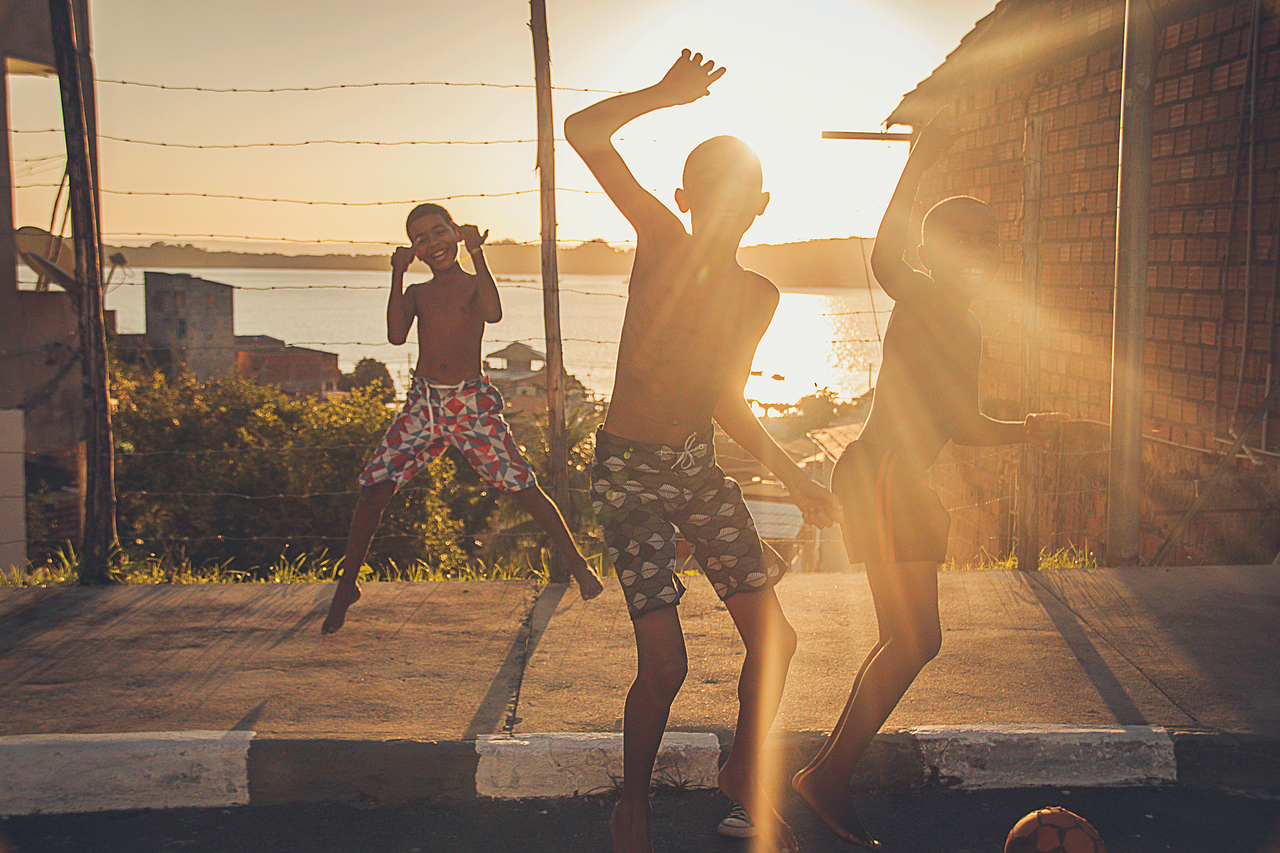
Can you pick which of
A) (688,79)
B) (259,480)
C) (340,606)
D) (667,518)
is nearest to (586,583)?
(340,606)

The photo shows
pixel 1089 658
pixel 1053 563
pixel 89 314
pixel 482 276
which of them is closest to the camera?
pixel 1089 658

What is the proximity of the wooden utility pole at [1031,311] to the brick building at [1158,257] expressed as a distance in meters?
0.01

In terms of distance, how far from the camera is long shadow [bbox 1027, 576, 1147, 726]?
3.34m

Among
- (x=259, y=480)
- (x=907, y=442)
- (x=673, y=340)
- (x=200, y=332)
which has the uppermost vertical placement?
(x=673, y=340)

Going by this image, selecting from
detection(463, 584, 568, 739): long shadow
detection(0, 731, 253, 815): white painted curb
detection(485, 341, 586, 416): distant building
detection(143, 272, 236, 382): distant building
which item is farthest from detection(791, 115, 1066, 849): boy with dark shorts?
detection(143, 272, 236, 382): distant building

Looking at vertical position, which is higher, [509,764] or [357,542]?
[357,542]

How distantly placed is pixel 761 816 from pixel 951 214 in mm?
1706

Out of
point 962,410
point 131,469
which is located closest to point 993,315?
point 962,410

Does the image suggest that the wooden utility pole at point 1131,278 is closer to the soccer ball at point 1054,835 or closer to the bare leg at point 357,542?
the soccer ball at point 1054,835

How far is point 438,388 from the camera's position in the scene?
4109 mm

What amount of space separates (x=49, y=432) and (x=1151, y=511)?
1555 centimetres

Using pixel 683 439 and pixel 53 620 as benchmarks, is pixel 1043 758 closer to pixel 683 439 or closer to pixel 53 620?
pixel 683 439

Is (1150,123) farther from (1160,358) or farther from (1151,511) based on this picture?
(1151,511)

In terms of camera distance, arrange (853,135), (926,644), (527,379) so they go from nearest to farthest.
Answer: (926,644) < (853,135) < (527,379)
